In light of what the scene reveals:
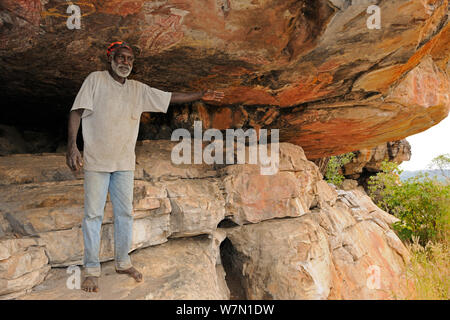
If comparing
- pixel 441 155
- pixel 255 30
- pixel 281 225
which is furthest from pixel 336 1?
pixel 441 155

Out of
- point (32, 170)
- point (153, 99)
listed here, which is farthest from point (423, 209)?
point (32, 170)

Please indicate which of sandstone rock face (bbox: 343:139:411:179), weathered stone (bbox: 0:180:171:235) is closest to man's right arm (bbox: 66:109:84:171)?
weathered stone (bbox: 0:180:171:235)

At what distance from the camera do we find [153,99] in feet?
9.49

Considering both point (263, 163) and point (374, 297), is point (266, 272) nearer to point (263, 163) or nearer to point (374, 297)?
point (263, 163)

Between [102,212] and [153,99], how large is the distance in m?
1.19

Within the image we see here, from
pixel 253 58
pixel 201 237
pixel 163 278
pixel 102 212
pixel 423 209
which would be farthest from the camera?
pixel 423 209

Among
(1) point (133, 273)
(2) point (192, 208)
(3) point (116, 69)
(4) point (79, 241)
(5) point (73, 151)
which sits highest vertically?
(3) point (116, 69)

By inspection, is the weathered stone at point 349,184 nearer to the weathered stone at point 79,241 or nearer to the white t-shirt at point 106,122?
the weathered stone at point 79,241

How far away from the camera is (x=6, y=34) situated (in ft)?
9.25

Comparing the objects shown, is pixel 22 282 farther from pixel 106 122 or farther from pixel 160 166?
pixel 160 166

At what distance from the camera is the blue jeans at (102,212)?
8.04ft

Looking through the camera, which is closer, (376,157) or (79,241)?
(79,241)

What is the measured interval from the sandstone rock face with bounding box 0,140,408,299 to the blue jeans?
0.22 meters

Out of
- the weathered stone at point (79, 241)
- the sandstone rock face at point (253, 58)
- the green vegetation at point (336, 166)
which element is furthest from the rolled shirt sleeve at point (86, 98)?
the green vegetation at point (336, 166)
